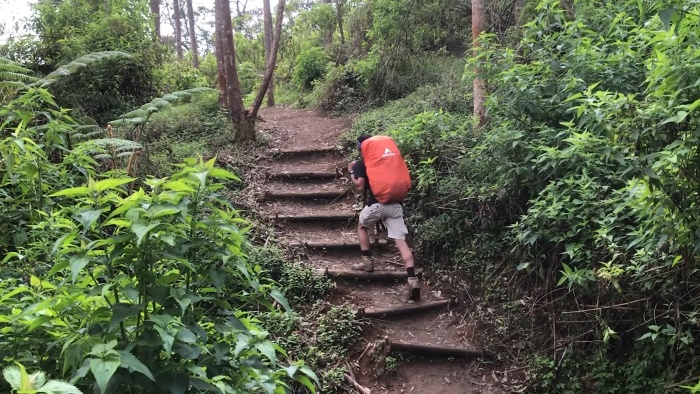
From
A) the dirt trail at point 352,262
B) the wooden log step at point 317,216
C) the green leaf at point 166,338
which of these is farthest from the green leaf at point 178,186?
the wooden log step at point 317,216

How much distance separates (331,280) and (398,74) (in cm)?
725

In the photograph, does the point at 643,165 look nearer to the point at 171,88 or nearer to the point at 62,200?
the point at 62,200

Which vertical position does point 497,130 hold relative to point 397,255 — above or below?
above

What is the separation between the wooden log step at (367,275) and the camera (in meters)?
5.82

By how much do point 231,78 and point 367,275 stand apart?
5.26 metres

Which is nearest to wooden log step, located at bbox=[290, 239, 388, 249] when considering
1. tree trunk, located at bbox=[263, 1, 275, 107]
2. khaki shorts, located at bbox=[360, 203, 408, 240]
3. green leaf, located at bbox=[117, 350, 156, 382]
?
khaki shorts, located at bbox=[360, 203, 408, 240]

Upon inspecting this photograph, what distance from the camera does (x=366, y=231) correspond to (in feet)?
20.1

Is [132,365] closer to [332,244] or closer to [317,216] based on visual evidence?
[332,244]

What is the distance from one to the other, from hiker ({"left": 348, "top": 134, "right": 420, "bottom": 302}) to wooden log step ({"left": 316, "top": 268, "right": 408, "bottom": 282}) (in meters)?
0.09

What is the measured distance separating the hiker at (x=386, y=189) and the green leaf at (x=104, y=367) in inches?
169

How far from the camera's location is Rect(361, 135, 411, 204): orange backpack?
18.6 ft

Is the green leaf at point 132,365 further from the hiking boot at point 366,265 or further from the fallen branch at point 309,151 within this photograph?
the fallen branch at point 309,151

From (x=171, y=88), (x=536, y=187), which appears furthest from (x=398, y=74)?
(x=536, y=187)

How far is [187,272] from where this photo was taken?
197 centimetres
